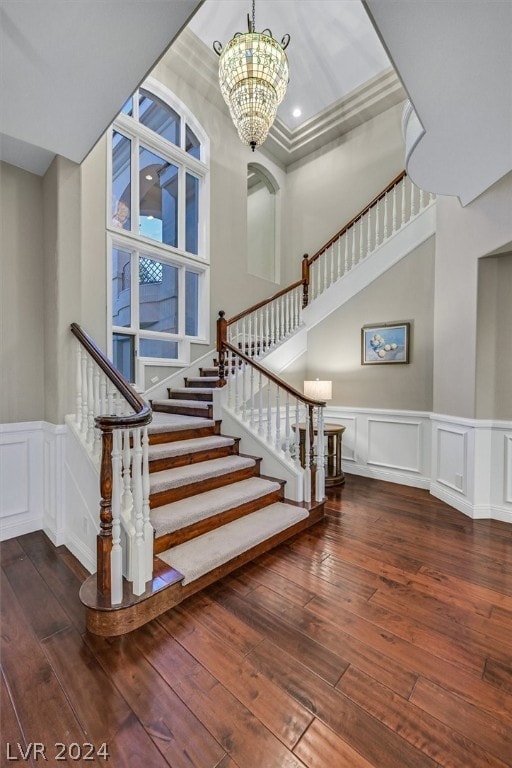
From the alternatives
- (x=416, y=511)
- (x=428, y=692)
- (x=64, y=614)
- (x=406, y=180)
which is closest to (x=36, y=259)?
(x=64, y=614)

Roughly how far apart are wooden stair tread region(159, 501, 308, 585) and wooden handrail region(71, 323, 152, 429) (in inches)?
37.0

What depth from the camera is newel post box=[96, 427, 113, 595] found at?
170cm

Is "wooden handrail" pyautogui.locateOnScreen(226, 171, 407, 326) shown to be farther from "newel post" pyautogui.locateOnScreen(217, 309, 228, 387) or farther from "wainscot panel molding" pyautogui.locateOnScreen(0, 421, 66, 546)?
"wainscot panel molding" pyautogui.locateOnScreen(0, 421, 66, 546)

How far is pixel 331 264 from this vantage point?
5094mm

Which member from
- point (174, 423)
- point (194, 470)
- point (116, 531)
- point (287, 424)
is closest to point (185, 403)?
point (174, 423)

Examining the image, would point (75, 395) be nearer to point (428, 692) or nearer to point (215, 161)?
point (428, 692)

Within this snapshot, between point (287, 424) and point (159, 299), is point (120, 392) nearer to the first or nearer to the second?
point (287, 424)

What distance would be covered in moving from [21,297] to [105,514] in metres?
2.02

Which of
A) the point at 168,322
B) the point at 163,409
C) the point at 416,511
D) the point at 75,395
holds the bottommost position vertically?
the point at 416,511

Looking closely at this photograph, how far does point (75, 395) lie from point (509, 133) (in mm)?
3527

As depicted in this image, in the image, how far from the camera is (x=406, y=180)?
4422 millimetres

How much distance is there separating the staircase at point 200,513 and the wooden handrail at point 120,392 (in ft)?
2.51

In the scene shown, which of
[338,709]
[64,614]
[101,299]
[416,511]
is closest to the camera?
[338,709]

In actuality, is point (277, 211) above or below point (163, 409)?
above
